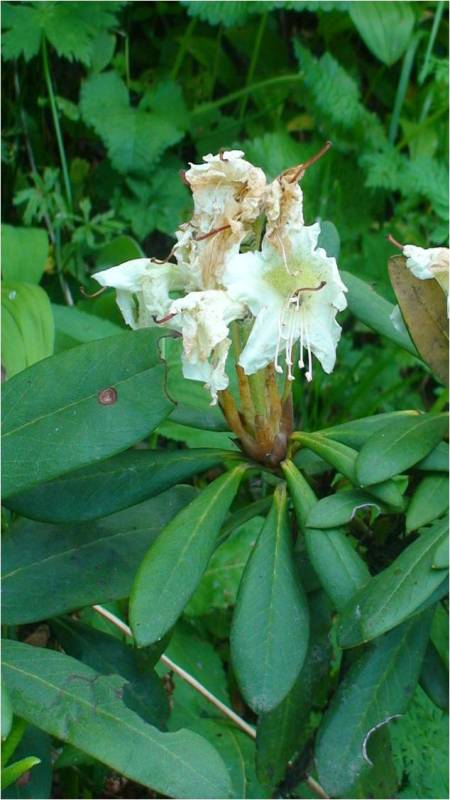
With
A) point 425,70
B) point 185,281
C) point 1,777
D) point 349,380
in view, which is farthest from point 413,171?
point 1,777

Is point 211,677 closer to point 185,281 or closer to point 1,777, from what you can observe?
point 1,777

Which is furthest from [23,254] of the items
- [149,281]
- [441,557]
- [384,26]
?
[441,557]

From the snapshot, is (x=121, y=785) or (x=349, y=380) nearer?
(x=121, y=785)

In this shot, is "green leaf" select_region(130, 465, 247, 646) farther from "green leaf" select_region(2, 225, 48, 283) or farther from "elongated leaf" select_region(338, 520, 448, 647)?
"green leaf" select_region(2, 225, 48, 283)

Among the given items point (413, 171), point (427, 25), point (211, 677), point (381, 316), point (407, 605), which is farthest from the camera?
point (427, 25)

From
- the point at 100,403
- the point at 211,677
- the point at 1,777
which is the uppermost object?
the point at 100,403

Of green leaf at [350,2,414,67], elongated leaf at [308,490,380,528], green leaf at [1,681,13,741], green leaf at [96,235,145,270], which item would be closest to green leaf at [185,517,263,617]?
green leaf at [96,235,145,270]
